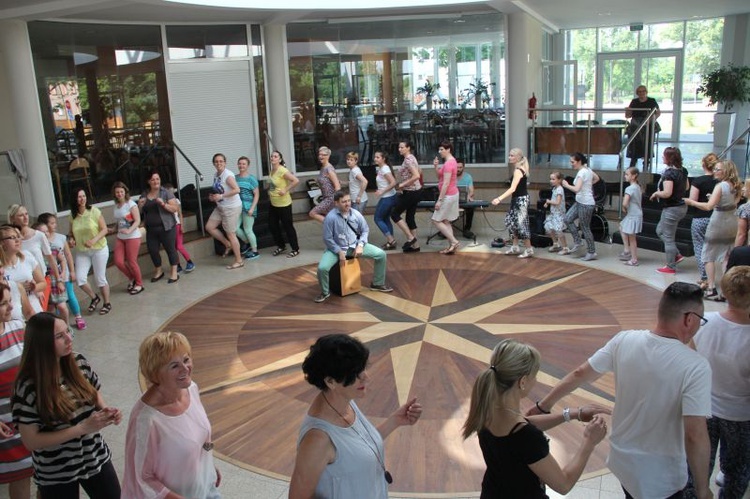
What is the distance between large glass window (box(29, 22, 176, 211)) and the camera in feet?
33.6

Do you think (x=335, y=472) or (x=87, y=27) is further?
(x=87, y=27)

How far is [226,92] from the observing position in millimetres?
12734

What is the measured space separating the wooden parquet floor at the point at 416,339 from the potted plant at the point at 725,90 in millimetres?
9144

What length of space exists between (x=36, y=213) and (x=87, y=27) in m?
3.17

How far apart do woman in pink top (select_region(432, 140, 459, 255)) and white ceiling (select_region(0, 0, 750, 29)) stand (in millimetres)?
3244

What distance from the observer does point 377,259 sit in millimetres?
8484

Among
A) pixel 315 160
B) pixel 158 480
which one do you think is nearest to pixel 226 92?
pixel 315 160

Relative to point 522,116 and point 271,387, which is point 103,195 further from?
point 522,116

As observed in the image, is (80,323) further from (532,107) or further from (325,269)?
(532,107)

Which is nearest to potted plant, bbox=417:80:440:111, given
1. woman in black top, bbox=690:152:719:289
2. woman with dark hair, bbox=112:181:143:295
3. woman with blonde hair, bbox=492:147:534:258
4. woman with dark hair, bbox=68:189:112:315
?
woman with blonde hair, bbox=492:147:534:258

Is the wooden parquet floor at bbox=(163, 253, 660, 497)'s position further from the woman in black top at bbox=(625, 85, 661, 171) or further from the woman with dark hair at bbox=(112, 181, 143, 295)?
the woman in black top at bbox=(625, 85, 661, 171)

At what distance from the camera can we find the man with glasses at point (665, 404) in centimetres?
283

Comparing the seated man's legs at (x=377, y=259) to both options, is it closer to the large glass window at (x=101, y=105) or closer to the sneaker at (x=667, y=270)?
the sneaker at (x=667, y=270)

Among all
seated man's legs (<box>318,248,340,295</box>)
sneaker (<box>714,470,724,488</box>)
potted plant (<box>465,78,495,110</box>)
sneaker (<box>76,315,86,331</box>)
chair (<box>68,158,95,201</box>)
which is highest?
potted plant (<box>465,78,495,110</box>)
